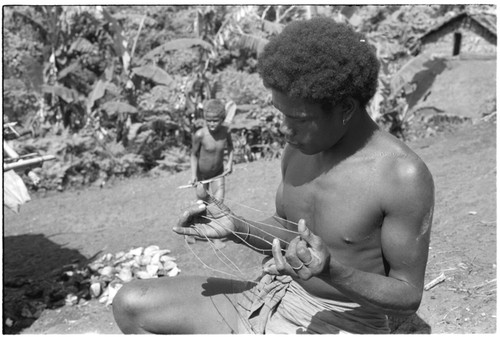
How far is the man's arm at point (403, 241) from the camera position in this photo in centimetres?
215

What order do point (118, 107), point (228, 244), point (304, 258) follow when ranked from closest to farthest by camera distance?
point (304, 258), point (228, 244), point (118, 107)

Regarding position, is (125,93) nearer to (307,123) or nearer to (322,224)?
(322,224)

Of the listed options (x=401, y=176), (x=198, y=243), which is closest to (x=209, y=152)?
(x=198, y=243)

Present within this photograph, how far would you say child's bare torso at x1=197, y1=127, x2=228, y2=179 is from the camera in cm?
726

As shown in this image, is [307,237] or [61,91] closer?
[307,237]

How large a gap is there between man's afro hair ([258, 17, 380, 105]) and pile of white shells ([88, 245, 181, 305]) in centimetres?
435

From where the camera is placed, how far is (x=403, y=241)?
223 cm

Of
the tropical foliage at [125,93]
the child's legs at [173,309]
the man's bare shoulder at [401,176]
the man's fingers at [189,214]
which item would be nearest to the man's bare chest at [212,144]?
the child's legs at [173,309]

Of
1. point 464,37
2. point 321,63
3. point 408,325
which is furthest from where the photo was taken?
point 464,37

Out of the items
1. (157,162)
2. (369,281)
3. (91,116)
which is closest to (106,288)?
(369,281)

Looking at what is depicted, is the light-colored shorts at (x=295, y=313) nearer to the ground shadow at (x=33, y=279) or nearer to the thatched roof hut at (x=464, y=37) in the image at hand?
the ground shadow at (x=33, y=279)

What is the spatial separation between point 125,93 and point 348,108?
1137 cm

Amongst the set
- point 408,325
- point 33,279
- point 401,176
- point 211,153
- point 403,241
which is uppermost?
point 401,176

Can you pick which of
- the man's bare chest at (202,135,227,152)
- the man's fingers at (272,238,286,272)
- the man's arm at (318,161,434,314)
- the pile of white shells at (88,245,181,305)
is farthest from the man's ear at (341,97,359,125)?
the man's bare chest at (202,135,227,152)
